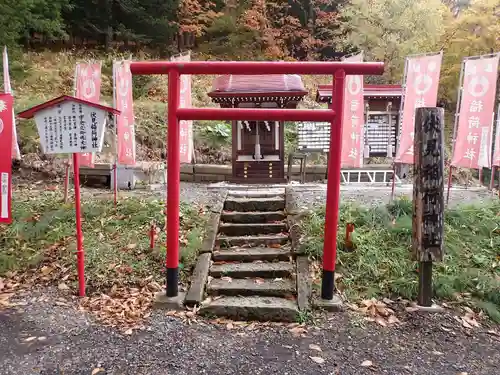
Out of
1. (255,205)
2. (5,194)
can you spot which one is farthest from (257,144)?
(5,194)

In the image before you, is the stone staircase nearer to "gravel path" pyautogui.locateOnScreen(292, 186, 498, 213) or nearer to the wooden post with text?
"gravel path" pyautogui.locateOnScreen(292, 186, 498, 213)

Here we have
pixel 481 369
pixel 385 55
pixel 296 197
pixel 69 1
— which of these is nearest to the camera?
pixel 481 369

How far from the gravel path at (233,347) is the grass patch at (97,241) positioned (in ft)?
2.76

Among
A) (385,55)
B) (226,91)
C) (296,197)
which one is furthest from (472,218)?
(385,55)

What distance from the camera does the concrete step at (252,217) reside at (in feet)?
21.9

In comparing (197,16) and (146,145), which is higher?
(197,16)

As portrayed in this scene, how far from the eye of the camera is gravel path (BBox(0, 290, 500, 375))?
3.47 metres

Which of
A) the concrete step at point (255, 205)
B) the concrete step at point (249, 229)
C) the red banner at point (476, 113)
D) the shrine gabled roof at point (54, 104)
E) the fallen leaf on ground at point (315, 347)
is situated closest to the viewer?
the fallen leaf on ground at point (315, 347)

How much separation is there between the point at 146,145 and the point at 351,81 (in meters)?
7.60

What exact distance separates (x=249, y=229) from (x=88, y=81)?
4864 mm

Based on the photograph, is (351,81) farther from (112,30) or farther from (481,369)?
(112,30)

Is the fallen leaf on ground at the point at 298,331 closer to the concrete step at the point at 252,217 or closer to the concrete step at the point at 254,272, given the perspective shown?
the concrete step at the point at 254,272

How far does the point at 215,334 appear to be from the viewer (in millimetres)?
4047

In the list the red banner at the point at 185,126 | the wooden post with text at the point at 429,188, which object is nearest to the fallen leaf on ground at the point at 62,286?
the wooden post with text at the point at 429,188
